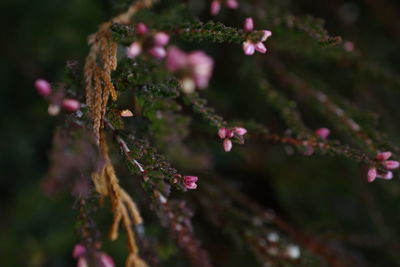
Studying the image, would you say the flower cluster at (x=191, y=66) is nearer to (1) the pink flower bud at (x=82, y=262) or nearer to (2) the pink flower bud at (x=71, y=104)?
(2) the pink flower bud at (x=71, y=104)

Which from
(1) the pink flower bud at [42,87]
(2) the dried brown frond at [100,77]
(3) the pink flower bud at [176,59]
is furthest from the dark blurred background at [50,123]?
(2) the dried brown frond at [100,77]

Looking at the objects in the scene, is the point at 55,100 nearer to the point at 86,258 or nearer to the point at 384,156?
the point at 86,258

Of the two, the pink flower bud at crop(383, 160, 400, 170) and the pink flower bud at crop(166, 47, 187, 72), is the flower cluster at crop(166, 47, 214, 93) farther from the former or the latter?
the pink flower bud at crop(383, 160, 400, 170)

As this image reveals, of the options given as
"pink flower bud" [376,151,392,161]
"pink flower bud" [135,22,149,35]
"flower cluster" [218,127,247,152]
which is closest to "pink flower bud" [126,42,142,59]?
"pink flower bud" [135,22,149,35]

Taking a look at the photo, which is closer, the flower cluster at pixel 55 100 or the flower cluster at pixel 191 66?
the flower cluster at pixel 55 100

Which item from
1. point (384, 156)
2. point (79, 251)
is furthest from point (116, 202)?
point (384, 156)
